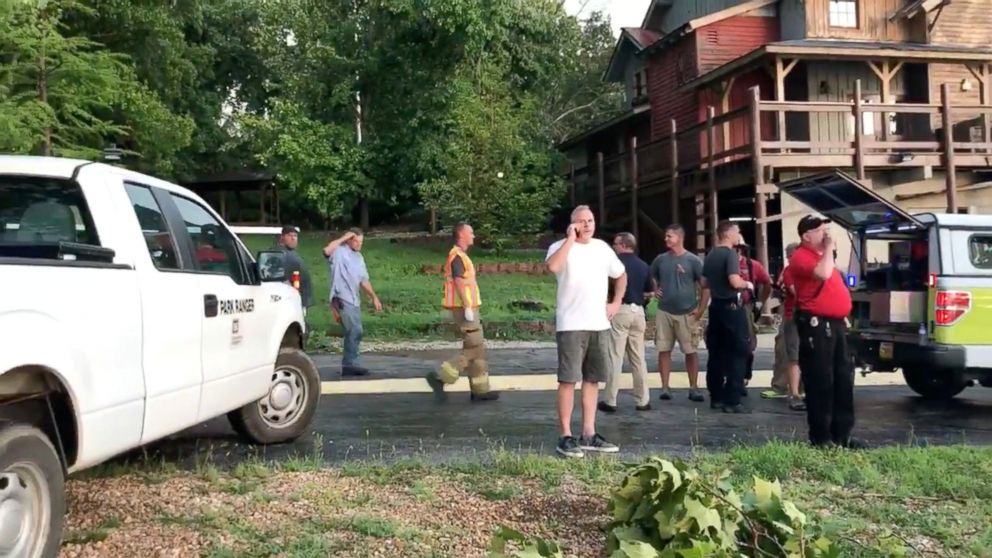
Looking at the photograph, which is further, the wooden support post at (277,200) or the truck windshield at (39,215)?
the wooden support post at (277,200)

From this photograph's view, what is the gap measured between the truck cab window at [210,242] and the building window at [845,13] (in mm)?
22698

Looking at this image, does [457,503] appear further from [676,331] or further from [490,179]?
[490,179]

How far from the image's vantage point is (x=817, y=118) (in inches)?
942

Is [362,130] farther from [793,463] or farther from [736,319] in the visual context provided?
[793,463]

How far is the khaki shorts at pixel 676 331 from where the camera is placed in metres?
8.84

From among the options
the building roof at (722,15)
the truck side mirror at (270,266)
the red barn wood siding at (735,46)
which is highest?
the building roof at (722,15)

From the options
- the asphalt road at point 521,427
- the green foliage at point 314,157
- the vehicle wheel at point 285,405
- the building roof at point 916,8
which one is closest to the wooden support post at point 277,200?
the green foliage at point 314,157

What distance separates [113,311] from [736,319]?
5743 millimetres

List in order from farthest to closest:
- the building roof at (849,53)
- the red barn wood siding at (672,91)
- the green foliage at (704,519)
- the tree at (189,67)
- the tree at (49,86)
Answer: the red barn wood siding at (672,91) < the tree at (189,67) < the building roof at (849,53) < the tree at (49,86) < the green foliage at (704,519)

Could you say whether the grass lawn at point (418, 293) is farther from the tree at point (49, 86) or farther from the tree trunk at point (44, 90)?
the tree trunk at point (44, 90)

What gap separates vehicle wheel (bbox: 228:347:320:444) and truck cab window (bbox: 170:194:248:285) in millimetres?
978

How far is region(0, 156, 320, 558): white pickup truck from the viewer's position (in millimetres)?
3602

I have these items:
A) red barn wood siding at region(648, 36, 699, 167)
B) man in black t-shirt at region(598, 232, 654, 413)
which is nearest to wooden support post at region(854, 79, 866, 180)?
red barn wood siding at region(648, 36, 699, 167)

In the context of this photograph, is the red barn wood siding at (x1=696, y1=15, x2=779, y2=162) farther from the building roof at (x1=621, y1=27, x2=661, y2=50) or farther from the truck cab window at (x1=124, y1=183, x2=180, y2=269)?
the truck cab window at (x1=124, y1=183, x2=180, y2=269)
